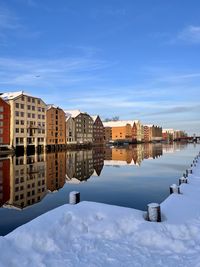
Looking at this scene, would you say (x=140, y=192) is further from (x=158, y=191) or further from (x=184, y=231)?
(x=184, y=231)

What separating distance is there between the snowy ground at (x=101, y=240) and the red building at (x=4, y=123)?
6937cm

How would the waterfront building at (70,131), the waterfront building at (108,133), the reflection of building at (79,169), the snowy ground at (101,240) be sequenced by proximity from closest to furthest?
the snowy ground at (101,240), the reflection of building at (79,169), the waterfront building at (70,131), the waterfront building at (108,133)

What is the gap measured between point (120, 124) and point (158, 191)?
6810 inches

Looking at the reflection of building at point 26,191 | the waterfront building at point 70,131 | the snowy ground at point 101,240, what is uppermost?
the waterfront building at point 70,131

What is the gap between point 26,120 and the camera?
286 feet

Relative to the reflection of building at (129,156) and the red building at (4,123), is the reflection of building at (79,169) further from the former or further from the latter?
the red building at (4,123)

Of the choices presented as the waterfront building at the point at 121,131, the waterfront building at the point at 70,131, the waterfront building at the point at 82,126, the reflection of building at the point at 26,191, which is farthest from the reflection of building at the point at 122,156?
the waterfront building at the point at 121,131

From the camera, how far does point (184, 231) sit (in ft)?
32.8

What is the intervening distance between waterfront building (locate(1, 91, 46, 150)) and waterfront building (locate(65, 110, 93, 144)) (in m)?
25.0

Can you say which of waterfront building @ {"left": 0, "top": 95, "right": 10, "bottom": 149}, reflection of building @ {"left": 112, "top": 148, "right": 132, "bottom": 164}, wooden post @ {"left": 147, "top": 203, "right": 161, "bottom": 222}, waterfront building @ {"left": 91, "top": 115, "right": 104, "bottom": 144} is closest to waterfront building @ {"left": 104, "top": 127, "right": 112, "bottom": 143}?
waterfront building @ {"left": 91, "top": 115, "right": 104, "bottom": 144}

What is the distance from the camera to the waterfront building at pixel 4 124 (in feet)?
250

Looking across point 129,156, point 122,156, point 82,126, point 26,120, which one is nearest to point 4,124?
point 26,120

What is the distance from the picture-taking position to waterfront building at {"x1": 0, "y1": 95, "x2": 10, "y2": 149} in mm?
76125

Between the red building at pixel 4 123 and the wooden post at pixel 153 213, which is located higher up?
the red building at pixel 4 123
